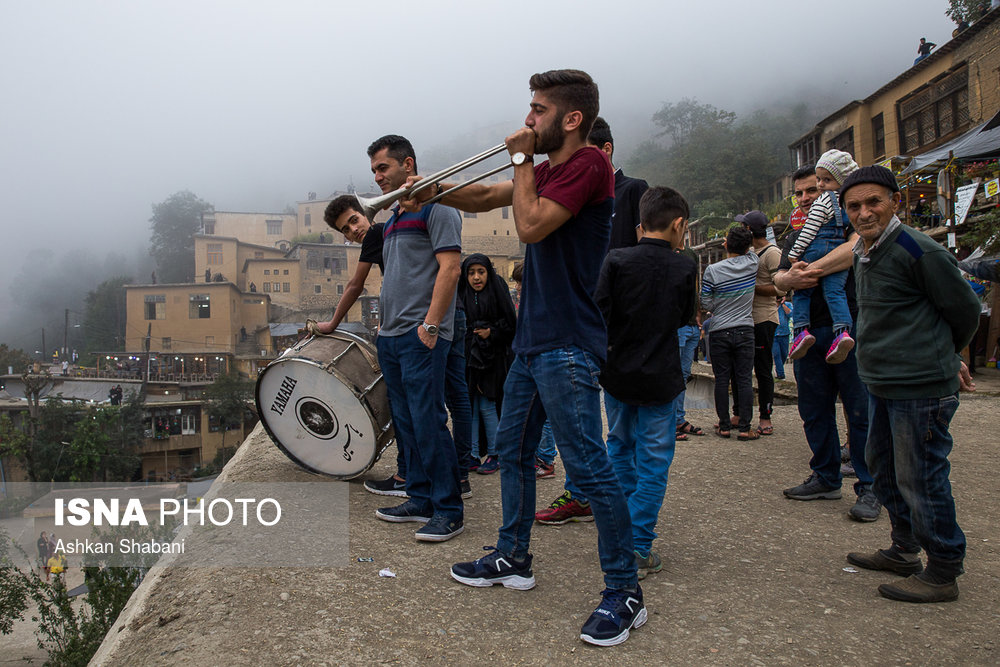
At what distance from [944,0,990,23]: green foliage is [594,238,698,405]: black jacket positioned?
3127 cm

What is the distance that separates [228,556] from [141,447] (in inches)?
1481

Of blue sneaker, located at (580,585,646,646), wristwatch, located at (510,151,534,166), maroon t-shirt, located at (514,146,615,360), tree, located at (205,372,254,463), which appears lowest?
tree, located at (205,372,254,463)

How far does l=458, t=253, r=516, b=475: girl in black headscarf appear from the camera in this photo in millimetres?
4992

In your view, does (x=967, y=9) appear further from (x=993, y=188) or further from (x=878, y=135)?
(x=993, y=188)

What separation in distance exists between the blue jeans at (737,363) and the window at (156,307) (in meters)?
54.8

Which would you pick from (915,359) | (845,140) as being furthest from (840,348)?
(845,140)

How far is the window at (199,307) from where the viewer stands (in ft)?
167

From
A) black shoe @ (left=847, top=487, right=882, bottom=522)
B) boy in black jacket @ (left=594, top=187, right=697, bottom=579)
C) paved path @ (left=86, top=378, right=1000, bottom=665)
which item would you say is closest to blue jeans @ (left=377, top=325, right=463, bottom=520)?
paved path @ (left=86, top=378, right=1000, bottom=665)

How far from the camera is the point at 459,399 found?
455 centimetres

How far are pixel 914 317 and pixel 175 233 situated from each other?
292 feet

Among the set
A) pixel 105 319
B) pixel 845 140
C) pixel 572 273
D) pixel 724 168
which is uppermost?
pixel 724 168

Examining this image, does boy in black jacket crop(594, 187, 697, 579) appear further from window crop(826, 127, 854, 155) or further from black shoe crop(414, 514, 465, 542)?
window crop(826, 127, 854, 155)

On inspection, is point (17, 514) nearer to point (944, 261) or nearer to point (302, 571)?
point (302, 571)

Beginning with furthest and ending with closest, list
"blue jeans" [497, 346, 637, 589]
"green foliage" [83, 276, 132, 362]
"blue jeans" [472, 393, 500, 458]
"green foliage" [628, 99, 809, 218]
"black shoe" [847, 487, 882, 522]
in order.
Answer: "green foliage" [83, 276, 132, 362] < "green foliage" [628, 99, 809, 218] < "blue jeans" [472, 393, 500, 458] < "black shoe" [847, 487, 882, 522] < "blue jeans" [497, 346, 637, 589]
